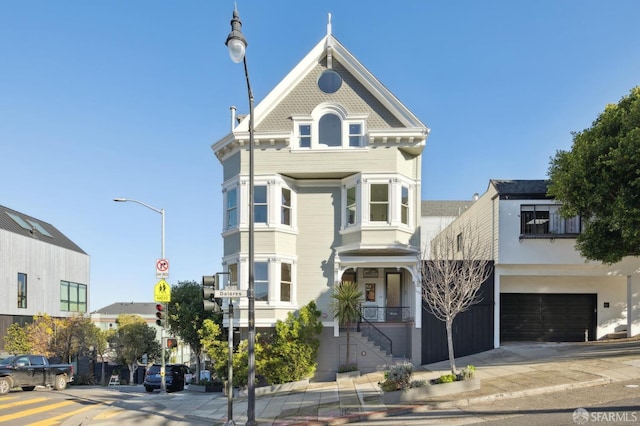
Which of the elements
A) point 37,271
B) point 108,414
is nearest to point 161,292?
point 108,414

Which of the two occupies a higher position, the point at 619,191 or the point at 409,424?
the point at 619,191

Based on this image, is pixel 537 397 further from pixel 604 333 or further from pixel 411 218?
pixel 604 333

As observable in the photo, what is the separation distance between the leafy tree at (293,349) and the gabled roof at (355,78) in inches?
290

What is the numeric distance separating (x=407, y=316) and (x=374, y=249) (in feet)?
12.0

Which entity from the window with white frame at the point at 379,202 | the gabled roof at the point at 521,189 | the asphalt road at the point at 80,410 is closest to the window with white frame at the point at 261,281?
the window with white frame at the point at 379,202

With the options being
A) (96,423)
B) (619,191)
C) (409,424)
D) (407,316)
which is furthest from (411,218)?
(96,423)

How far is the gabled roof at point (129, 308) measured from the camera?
8983 cm

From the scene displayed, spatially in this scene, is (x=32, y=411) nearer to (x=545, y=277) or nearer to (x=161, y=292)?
(x=161, y=292)

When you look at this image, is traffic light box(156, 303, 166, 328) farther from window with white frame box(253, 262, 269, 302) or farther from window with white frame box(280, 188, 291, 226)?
window with white frame box(280, 188, 291, 226)

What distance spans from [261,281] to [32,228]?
28.5m

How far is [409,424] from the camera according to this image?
11273 mm

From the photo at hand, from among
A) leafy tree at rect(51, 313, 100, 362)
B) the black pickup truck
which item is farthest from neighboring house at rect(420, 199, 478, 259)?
the black pickup truck

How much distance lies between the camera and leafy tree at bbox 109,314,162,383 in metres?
43.2

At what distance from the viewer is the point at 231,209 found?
70.6 ft
